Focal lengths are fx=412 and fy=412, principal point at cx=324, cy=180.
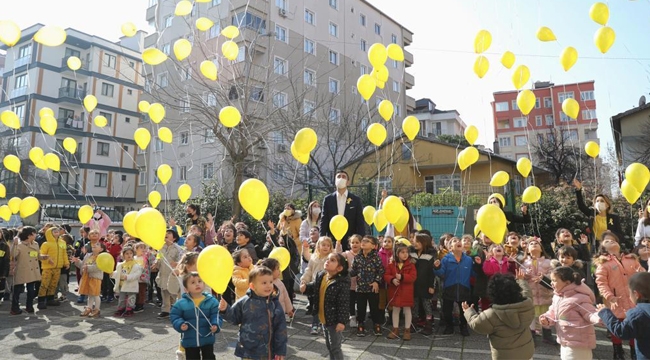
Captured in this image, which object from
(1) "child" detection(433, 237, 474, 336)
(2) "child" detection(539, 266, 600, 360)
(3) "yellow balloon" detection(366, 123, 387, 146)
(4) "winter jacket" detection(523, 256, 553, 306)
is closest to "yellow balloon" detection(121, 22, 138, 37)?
(3) "yellow balloon" detection(366, 123, 387, 146)

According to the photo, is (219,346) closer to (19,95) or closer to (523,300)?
(523,300)

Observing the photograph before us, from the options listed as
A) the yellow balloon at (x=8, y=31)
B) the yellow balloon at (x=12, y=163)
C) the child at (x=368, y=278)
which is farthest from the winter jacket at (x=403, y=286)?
the yellow balloon at (x=12, y=163)

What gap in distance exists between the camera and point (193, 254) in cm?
459

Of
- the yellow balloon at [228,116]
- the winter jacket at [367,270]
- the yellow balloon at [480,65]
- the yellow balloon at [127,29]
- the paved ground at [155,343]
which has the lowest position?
the paved ground at [155,343]

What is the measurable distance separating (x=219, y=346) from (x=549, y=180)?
3073 centimetres

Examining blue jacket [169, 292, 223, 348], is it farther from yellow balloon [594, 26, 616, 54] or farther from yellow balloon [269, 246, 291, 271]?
yellow balloon [594, 26, 616, 54]

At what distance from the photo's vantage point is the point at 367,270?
5.48 m

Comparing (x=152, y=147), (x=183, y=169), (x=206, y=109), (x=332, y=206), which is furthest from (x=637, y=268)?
(x=152, y=147)

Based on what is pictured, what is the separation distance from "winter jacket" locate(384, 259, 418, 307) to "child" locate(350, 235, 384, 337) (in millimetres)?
219

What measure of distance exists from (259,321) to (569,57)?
6.13 meters

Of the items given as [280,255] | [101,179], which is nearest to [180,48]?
[280,255]

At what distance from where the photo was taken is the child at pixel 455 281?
548 centimetres

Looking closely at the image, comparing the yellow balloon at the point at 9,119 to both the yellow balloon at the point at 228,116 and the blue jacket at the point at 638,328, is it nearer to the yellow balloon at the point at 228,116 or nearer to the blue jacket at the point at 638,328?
the yellow balloon at the point at 228,116

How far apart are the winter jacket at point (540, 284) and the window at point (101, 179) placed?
3627 centimetres
